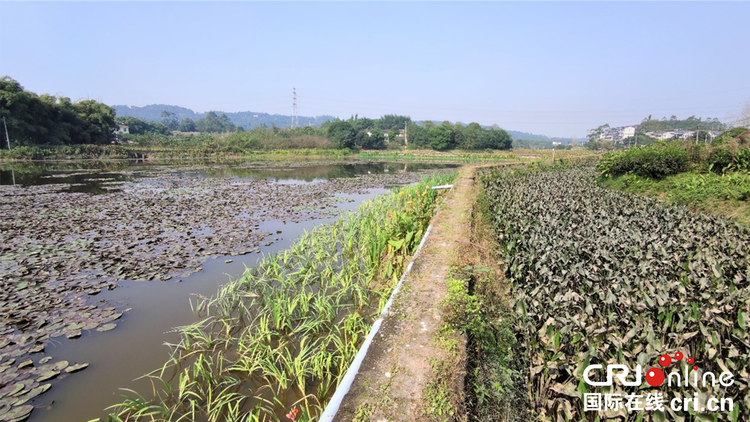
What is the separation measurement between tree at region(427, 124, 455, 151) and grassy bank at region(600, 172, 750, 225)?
47678mm

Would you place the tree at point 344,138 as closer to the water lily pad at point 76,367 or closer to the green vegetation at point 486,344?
the green vegetation at point 486,344

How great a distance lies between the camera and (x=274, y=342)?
362cm

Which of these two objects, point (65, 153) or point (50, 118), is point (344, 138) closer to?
point (65, 153)

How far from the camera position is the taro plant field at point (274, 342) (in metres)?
2.72

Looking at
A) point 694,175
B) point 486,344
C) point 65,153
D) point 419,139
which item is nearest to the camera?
point 486,344

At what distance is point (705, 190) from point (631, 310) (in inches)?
253

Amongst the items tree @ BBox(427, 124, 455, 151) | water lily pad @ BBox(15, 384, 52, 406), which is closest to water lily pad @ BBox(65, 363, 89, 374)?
water lily pad @ BBox(15, 384, 52, 406)

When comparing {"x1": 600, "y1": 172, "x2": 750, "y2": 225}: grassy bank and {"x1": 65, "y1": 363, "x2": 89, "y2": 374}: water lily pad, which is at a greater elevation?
{"x1": 600, "y1": 172, "x2": 750, "y2": 225}: grassy bank

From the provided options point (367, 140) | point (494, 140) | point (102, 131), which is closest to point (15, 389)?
point (102, 131)

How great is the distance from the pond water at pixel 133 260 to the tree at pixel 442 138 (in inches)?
1769

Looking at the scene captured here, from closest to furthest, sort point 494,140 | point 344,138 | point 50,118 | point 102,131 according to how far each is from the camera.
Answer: point 50,118
point 102,131
point 344,138
point 494,140

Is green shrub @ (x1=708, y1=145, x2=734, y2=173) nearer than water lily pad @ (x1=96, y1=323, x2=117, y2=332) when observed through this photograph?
No

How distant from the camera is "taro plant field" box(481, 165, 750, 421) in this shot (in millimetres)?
1927

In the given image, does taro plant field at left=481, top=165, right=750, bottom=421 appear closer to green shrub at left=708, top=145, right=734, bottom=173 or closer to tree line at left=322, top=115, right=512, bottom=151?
green shrub at left=708, top=145, right=734, bottom=173
